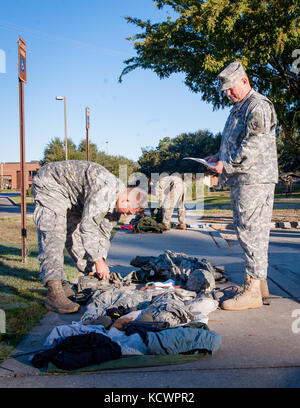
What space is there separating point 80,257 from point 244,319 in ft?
6.99

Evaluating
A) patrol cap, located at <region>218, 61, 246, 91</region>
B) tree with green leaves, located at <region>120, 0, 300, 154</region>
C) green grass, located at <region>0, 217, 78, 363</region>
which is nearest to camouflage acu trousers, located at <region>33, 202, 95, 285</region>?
green grass, located at <region>0, 217, 78, 363</region>

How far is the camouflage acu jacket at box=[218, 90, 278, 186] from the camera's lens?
391cm

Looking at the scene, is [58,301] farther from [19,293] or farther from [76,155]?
[76,155]

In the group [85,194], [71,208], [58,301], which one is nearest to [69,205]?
[71,208]

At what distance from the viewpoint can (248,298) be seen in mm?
3914

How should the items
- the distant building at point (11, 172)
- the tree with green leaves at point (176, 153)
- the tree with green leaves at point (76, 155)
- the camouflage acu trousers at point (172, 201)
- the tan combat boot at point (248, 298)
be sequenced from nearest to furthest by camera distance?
the tan combat boot at point (248, 298), the camouflage acu trousers at point (172, 201), the tree with green leaves at point (76, 155), the tree with green leaves at point (176, 153), the distant building at point (11, 172)

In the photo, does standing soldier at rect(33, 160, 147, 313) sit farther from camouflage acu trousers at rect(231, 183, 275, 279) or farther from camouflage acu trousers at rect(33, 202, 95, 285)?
camouflage acu trousers at rect(231, 183, 275, 279)

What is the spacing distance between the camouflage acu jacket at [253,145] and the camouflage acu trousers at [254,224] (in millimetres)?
109

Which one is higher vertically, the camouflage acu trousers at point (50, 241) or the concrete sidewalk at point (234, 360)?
the camouflage acu trousers at point (50, 241)

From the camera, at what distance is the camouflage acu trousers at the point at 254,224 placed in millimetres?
3955

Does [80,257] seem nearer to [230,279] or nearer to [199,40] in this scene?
[230,279]

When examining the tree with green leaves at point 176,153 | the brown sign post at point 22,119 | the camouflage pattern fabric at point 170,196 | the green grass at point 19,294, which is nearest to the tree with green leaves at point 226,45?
the camouflage pattern fabric at point 170,196

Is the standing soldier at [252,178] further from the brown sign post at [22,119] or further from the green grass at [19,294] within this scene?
the brown sign post at [22,119]

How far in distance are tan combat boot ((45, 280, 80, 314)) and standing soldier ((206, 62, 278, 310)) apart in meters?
1.49
